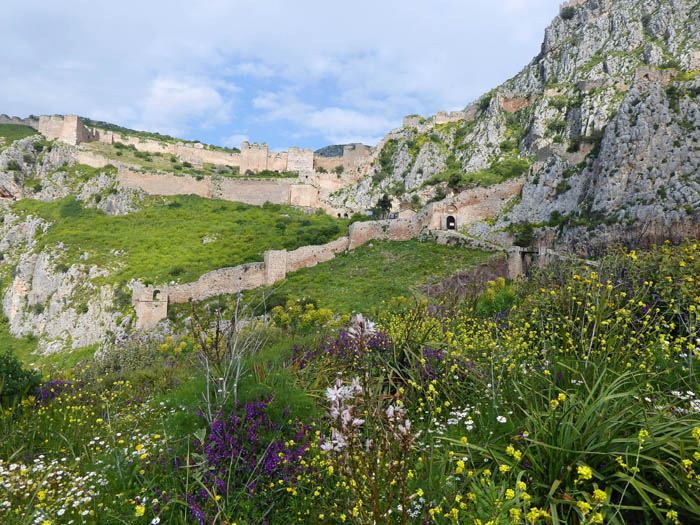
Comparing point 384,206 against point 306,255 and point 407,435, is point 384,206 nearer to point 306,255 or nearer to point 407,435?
point 306,255

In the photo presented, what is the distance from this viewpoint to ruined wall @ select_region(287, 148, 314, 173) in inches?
2603

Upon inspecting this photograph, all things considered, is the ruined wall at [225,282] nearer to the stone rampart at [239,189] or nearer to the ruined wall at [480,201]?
the ruined wall at [480,201]

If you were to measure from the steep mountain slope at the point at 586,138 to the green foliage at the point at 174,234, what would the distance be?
18.5 m

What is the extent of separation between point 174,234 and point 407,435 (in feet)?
137

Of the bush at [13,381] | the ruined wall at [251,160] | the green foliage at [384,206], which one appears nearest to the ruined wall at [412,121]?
the green foliage at [384,206]

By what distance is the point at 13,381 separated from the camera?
249 inches

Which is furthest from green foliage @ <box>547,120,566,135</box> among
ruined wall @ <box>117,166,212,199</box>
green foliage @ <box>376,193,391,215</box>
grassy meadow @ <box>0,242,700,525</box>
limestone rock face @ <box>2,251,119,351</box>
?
limestone rock face @ <box>2,251,119,351</box>

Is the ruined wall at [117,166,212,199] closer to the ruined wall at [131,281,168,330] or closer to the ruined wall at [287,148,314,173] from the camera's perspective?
the ruined wall at [287,148,314,173]

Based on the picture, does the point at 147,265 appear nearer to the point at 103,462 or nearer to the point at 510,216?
the point at 103,462

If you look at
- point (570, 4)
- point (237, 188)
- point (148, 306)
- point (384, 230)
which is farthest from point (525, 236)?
point (570, 4)

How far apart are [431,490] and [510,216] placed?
33.8m

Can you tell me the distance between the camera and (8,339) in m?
29.0

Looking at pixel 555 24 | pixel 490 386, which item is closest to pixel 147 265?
pixel 490 386

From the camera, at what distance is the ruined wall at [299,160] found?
217 ft
